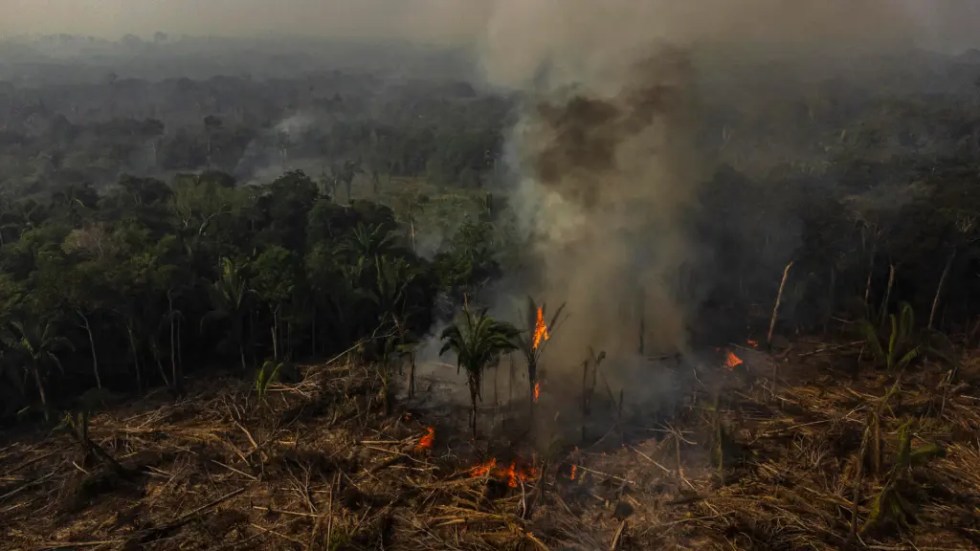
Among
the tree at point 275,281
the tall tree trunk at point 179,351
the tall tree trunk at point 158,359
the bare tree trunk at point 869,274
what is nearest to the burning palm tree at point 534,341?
the tree at point 275,281

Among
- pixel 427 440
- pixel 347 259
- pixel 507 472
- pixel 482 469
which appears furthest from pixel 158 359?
pixel 507 472

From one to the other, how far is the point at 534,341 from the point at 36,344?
15.5 m

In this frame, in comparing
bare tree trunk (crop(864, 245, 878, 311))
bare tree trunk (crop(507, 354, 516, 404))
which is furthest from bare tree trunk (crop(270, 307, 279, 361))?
bare tree trunk (crop(864, 245, 878, 311))

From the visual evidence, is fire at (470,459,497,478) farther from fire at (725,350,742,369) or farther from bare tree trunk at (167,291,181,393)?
bare tree trunk at (167,291,181,393)

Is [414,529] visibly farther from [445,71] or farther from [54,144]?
[445,71]

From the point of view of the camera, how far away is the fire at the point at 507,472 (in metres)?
16.5

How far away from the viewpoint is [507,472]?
16734mm

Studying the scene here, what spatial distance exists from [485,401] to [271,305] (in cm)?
863

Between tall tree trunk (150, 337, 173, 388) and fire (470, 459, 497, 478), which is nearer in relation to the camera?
fire (470, 459, 497, 478)

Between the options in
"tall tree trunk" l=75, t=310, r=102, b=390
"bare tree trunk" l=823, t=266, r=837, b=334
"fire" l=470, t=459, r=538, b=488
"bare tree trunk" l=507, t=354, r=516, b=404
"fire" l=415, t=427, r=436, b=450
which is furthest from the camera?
"bare tree trunk" l=823, t=266, r=837, b=334

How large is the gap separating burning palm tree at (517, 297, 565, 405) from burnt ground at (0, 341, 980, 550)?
3.23 ft

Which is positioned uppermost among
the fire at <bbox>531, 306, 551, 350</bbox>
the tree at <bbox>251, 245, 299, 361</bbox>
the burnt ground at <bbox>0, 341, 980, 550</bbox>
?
the tree at <bbox>251, 245, 299, 361</bbox>

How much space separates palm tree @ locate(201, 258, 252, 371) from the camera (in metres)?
23.1

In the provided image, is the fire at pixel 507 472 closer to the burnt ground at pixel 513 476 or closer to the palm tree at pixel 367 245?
the burnt ground at pixel 513 476
